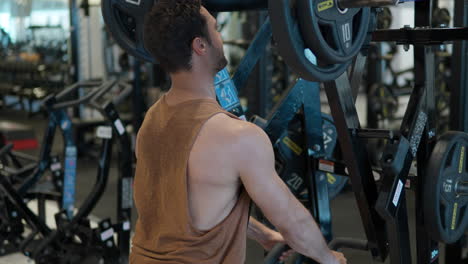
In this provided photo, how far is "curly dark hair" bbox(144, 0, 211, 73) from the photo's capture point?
5.29ft

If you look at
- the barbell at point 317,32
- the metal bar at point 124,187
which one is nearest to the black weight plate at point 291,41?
the barbell at point 317,32

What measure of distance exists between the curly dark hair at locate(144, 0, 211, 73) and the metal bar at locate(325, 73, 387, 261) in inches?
32.8

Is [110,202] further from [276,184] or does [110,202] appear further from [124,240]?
[276,184]

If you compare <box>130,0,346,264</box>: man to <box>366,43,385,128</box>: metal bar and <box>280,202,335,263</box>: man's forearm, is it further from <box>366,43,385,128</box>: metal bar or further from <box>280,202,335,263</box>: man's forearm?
<box>366,43,385,128</box>: metal bar

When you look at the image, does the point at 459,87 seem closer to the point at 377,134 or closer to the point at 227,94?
the point at 377,134

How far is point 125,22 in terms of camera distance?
2488 millimetres

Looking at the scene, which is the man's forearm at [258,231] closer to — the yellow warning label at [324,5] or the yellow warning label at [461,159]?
the yellow warning label at [324,5]

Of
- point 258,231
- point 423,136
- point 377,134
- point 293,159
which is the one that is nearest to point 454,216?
point 423,136

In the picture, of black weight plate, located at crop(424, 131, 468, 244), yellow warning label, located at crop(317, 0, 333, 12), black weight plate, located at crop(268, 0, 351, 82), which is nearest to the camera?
black weight plate, located at crop(268, 0, 351, 82)

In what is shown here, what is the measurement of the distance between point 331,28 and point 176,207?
2.49 feet

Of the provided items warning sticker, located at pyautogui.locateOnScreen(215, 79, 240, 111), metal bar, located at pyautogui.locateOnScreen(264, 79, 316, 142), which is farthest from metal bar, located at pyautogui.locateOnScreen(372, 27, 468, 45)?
warning sticker, located at pyautogui.locateOnScreen(215, 79, 240, 111)

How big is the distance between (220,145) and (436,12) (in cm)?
437

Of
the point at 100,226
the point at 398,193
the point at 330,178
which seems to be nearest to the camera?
the point at 398,193

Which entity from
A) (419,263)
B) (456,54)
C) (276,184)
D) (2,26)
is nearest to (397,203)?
(419,263)
